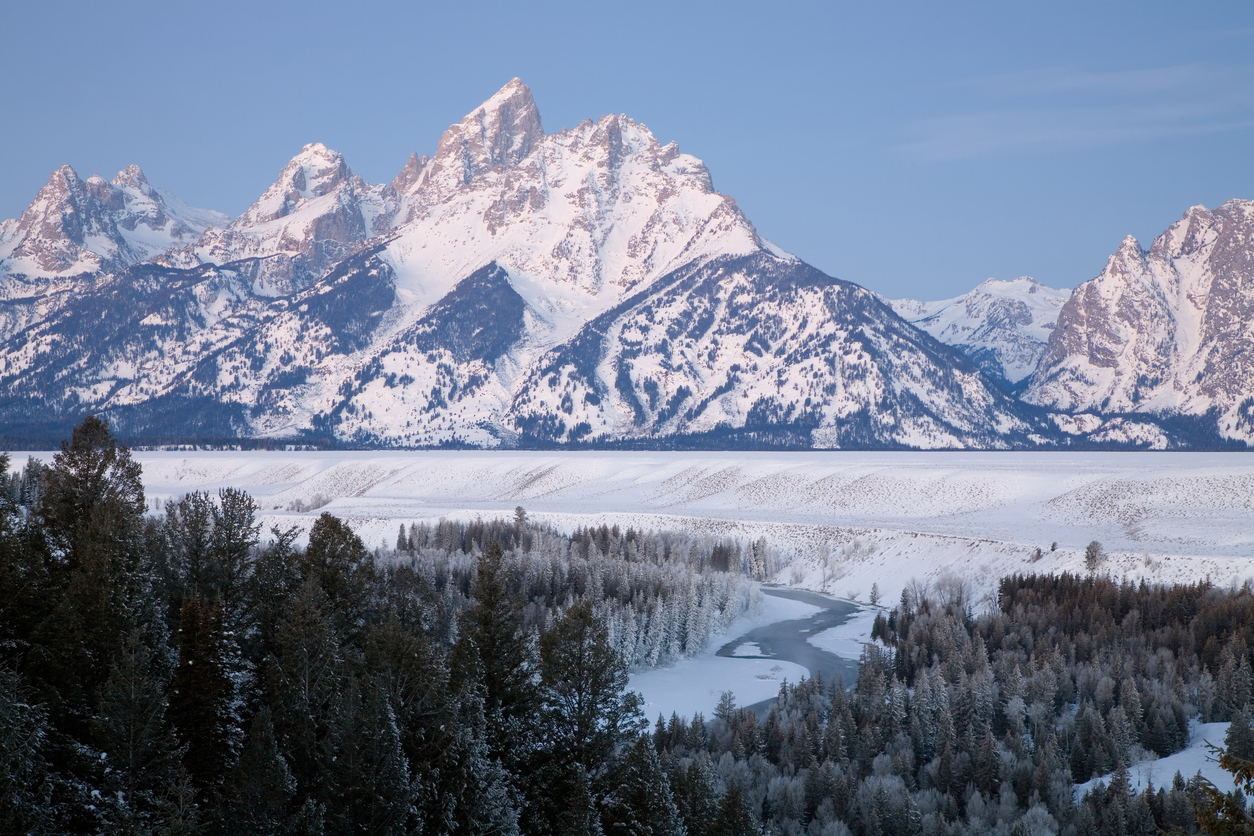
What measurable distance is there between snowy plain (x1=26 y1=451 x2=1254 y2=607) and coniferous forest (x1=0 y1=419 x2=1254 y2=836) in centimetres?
2191

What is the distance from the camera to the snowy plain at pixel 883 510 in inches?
3831

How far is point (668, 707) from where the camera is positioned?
65.0m

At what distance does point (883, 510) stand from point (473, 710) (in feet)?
376

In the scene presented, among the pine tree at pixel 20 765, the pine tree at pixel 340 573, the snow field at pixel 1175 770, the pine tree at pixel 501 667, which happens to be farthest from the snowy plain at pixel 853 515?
the pine tree at pixel 20 765

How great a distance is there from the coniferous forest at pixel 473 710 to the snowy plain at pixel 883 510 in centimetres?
2191

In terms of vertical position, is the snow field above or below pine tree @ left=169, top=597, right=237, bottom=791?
below

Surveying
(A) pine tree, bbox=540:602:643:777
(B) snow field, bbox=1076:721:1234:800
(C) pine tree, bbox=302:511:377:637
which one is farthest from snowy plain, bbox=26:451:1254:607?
(A) pine tree, bbox=540:602:643:777

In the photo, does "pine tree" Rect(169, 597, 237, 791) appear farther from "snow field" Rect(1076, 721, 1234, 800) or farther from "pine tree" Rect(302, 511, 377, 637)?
"snow field" Rect(1076, 721, 1234, 800)

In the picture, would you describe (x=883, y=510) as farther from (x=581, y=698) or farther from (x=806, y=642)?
(x=581, y=698)

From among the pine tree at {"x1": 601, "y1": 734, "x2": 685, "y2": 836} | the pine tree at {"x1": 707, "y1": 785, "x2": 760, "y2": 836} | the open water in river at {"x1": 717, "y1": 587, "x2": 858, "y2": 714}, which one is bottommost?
the open water in river at {"x1": 717, "y1": 587, "x2": 858, "y2": 714}

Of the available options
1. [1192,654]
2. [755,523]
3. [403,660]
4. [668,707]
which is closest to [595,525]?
[755,523]

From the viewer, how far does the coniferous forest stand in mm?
28172

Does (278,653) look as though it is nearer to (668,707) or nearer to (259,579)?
(259,579)

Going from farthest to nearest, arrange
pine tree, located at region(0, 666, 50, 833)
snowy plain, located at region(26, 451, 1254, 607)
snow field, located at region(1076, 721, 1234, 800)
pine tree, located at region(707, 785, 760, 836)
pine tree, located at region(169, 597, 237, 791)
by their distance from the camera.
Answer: snowy plain, located at region(26, 451, 1254, 607) < snow field, located at region(1076, 721, 1234, 800) < pine tree, located at region(707, 785, 760, 836) < pine tree, located at region(169, 597, 237, 791) < pine tree, located at region(0, 666, 50, 833)
